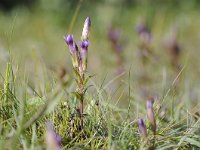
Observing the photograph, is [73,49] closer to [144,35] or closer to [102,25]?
[144,35]

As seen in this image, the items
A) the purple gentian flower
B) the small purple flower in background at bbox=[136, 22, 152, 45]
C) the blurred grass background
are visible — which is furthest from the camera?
the blurred grass background

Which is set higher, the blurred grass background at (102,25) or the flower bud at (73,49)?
the blurred grass background at (102,25)

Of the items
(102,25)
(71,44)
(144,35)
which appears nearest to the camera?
(71,44)

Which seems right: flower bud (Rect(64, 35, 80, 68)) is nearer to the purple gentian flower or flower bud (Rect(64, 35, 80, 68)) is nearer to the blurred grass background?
the purple gentian flower

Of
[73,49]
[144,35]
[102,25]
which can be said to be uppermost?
[102,25]

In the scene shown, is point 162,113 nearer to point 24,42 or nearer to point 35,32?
point 24,42

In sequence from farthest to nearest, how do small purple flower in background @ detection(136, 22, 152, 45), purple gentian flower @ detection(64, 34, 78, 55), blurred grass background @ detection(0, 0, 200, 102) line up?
blurred grass background @ detection(0, 0, 200, 102) → small purple flower in background @ detection(136, 22, 152, 45) → purple gentian flower @ detection(64, 34, 78, 55)

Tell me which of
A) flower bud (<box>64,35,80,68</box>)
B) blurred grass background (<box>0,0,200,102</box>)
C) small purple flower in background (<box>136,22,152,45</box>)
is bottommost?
flower bud (<box>64,35,80,68</box>)

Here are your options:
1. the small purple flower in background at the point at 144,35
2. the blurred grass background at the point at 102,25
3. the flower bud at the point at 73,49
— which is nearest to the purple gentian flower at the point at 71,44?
the flower bud at the point at 73,49

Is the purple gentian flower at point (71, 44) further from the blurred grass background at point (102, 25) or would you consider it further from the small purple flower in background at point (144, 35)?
the blurred grass background at point (102, 25)

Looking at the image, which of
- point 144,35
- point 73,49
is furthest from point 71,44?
point 144,35

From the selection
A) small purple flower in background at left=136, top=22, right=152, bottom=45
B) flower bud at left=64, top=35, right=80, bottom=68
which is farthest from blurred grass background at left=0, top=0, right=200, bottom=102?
flower bud at left=64, top=35, right=80, bottom=68

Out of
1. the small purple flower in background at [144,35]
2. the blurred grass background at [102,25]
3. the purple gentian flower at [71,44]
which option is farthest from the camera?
the blurred grass background at [102,25]
